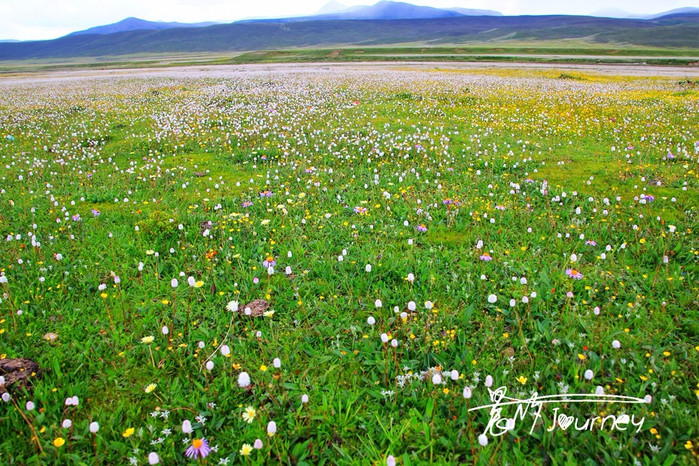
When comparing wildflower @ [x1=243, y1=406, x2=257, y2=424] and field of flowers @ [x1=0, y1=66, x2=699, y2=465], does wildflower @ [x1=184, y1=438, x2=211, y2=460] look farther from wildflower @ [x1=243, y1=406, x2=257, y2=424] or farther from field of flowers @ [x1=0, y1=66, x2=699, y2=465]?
wildflower @ [x1=243, y1=406, x2=257, y2=424]

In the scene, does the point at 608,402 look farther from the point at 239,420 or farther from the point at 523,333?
the point at 239,420

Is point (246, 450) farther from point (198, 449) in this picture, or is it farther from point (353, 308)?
point (353, 308)

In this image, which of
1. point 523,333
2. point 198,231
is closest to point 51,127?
point 198,231

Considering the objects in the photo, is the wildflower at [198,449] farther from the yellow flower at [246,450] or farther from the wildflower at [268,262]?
the wildflower at [268,262]

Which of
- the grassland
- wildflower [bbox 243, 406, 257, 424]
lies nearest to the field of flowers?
wildflower [bbox 243, 406, 257, 424]

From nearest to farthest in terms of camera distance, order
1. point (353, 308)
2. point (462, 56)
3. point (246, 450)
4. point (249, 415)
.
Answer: point (246, 450)
point (249, 415)
point (353, 308)
point (462, 56)
